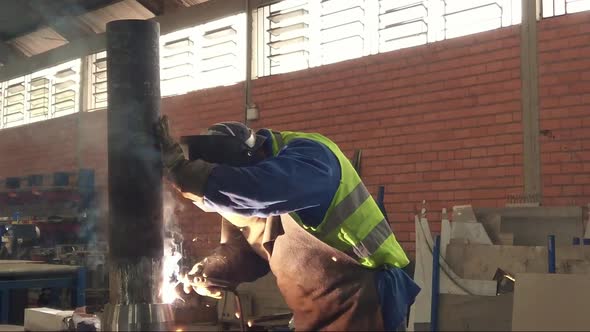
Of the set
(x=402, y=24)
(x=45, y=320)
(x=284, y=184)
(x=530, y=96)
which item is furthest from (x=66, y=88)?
(x=284, y=184)

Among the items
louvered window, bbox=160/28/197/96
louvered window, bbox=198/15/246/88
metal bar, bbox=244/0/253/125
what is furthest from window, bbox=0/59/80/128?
metal bar, bbox=244/0/253/125

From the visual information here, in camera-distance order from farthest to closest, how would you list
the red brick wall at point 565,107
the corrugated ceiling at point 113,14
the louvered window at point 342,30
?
the louvered window at point 342,30, the red brick wall at point 565,107, the corrugated ceiling at point 113,14

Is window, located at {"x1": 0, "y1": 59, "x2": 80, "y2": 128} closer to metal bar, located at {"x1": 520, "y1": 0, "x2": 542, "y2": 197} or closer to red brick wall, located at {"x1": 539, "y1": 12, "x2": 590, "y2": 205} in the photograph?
metal bar, located at {"x1": 520, "y1": 0, "x2": 542, "y2": 197}

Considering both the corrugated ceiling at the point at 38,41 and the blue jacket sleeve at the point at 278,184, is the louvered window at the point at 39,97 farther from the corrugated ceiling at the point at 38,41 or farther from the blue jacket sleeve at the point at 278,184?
the blue jacket sleeve at the point at 278,184

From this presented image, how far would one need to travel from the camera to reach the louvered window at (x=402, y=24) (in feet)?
18.7

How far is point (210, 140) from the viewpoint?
7.04ft

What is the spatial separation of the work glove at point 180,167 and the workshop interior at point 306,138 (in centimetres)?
1

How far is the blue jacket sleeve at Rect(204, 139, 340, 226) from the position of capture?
1938 millimetres

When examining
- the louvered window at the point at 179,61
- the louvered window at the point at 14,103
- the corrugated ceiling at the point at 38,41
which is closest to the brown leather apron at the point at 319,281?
the corrugated ceiling at the point at 38,41

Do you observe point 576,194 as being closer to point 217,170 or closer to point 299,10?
point 299,10

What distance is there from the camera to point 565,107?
493 centimetres

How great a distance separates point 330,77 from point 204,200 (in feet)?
14.9

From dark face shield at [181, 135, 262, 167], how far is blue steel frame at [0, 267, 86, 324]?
327 centimetres

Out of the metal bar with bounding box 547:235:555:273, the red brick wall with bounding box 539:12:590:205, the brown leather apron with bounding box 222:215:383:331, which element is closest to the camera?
the brown leather apron with bounding box 222:215:383:331
